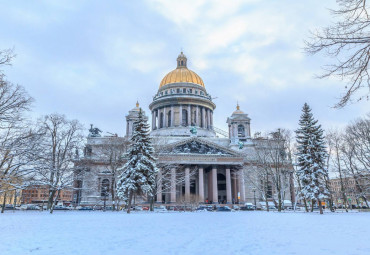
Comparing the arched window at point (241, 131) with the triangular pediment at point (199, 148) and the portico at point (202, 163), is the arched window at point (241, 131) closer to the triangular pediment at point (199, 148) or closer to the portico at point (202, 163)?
the portico at point (202, 163)

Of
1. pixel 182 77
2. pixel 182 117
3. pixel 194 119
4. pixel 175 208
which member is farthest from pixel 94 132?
pixel 175 208

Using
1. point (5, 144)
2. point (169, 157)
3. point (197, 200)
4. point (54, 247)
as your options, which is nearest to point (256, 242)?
point (54, 247)

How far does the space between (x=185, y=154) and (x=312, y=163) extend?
2147 cm

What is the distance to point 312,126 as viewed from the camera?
27641 millimetres

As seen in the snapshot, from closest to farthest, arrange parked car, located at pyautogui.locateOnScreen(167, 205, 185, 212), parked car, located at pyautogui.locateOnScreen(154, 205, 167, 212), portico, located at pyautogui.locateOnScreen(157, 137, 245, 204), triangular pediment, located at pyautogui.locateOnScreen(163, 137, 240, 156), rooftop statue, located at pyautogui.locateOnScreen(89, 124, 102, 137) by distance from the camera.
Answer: parked car, located at pyautogui.locateOnScreen(154, 205, 167, 212) → parked car, located at pyautogui.locateOnScreen(167, 205, 185, 212) → portico, located at pyautogui.locateOnScreen(157, 137, 245, 204) → triangular pediment, located at pyautogui.locateOnScreen(163, 137, 240, 156) → rooftop statue, located at pyautogui.locateOnScreen(89, 124, 102, 137)

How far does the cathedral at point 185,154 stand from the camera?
39.0 meters

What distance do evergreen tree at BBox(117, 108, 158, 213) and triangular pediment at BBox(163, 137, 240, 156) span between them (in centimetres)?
1583

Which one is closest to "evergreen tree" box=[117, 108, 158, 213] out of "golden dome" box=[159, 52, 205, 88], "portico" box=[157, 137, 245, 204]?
"portico" box=[157, 137, 245, 204]

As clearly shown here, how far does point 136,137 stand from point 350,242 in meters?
23.1

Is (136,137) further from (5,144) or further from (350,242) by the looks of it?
(350,242)

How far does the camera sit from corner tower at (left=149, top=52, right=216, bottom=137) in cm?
6268

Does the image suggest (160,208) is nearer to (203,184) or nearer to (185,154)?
(185,154)

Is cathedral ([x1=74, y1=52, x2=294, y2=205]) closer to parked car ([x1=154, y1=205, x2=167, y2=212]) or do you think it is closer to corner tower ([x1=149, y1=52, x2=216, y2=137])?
corner tower ([x1=149, y1=52, x2=216, y2=137])

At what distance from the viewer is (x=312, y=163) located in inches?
1048
